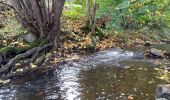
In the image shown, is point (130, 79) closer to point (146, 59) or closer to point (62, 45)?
point (146, 59)

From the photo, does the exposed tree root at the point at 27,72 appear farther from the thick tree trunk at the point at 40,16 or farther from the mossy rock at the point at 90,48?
the mossy rock at the point at 90,48

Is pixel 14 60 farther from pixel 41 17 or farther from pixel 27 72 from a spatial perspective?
pixel 41 17

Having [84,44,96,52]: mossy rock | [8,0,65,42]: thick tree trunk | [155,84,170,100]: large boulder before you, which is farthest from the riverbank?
[155,84,170,100]: large boulder

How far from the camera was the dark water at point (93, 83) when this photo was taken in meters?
9.48

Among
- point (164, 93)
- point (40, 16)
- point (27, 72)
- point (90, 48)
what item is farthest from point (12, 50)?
point (164, 93)

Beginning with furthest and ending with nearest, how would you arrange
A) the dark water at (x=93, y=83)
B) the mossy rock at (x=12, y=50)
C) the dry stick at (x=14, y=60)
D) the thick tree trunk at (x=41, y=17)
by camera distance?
the thick tree trunk at (x=41, y=17)
the mossy rock at (x=12, y=50)
the dry stick at (x=14, y=60)
the dark water at (x=93, y=83)

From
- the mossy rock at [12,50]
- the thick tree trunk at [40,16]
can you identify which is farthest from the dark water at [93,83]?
the thick tree trunk at [40,16]

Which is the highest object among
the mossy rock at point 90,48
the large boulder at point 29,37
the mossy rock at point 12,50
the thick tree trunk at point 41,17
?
the thick tree trunk at point 41,17

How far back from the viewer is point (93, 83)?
10930 mm

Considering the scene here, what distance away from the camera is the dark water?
9477mm

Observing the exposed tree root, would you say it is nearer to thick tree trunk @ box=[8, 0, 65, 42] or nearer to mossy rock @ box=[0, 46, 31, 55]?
mossy rock @ box=[0, 46, 31, 55]

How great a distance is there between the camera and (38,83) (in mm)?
11102

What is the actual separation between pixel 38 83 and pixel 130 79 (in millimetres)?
3181

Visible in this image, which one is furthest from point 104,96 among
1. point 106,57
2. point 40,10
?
point 40,10
